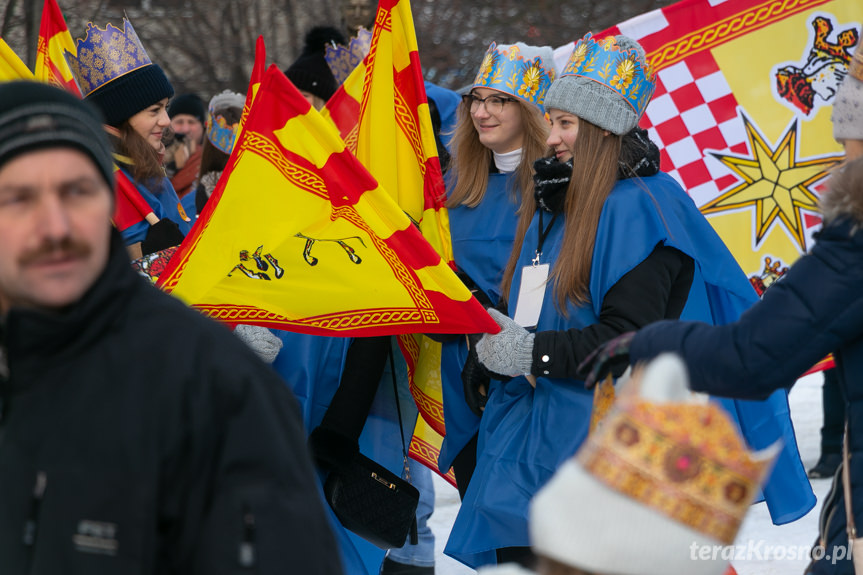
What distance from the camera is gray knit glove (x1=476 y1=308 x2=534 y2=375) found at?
3119mm

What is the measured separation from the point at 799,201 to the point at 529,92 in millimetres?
1817

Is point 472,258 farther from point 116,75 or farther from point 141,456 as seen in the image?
point 141,456

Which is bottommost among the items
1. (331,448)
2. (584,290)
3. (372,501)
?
(372,501)

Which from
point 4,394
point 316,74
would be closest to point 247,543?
point 4,394

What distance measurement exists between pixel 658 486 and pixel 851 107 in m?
1.22

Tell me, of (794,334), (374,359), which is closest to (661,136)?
(374,359)

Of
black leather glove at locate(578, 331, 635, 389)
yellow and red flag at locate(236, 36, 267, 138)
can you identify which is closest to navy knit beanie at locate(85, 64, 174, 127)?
yellow and red flag at locate(236, 36, 267, 138)

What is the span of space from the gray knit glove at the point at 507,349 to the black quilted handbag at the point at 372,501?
2.49ft

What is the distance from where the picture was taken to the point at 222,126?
5.39 m

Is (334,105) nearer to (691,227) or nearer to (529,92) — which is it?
(529,92)

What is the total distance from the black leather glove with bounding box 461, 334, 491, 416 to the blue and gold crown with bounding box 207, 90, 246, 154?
2079 millimetres

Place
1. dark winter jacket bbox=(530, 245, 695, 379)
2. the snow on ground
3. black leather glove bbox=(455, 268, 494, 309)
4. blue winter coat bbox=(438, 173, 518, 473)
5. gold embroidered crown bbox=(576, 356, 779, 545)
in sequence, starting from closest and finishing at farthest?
gold embroidered crown bbox=(576, 356, 779, 545) → dark winter jacket bbox=(530, 245, 695, 379) → black leather glove bbox=(455, 268, 494, 309) → blue winter coat bbox=(438, 173, 518, 473) → the snow on ground

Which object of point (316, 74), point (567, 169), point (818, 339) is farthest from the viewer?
point (316, 74)

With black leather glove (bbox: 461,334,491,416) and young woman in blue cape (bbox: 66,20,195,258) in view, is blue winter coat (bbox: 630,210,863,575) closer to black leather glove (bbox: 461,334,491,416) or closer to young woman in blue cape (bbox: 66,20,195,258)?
black leather glove (bbox: 461,334,491,416)
